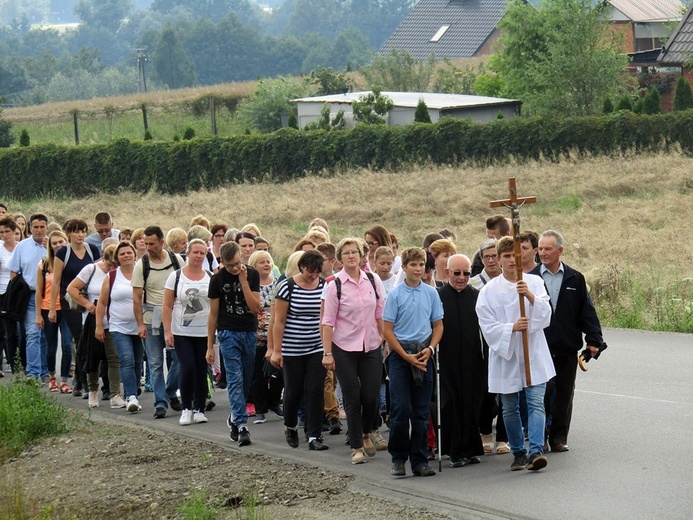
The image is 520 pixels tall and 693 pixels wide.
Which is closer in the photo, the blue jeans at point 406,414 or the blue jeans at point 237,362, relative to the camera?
the blue jeans at point 406,414

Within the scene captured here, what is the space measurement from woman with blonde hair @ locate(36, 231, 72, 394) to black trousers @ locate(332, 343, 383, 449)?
4.97m

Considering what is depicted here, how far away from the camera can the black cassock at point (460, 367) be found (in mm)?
10109

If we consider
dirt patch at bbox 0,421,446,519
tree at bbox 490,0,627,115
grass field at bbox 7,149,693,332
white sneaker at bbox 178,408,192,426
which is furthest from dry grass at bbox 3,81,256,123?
dirt patch at bbox 0,421,446,519

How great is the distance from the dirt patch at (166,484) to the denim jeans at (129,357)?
1.27m

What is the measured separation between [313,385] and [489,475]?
6.14 feet

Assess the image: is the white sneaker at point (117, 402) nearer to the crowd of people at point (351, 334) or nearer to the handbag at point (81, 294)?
the crowd of people at point (351, 334)

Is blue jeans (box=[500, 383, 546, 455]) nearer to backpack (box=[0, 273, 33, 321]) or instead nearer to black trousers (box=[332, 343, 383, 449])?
black trousers (box=[332, 343, 383, 449])

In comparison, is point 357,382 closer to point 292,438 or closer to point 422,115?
point 292,438

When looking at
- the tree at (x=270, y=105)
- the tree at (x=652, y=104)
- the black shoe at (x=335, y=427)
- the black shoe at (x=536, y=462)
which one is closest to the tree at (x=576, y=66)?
the tree at (x=652, y=104)

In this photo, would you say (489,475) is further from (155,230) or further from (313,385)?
(155,230)

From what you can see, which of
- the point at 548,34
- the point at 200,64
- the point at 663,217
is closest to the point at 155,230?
the point at 663,217

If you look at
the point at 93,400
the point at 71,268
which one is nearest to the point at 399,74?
the point at 71,268

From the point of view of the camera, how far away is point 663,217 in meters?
27.9

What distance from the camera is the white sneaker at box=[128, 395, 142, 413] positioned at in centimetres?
1299
